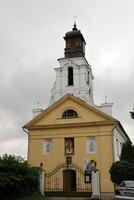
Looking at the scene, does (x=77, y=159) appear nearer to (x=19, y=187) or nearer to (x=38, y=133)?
(x=38, y=133)

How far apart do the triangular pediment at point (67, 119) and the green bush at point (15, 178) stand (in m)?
10.3

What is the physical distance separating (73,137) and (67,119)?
172cm

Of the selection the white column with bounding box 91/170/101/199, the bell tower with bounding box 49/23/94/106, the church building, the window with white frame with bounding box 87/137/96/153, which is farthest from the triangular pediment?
the white column with bounding box 91/170/101/199

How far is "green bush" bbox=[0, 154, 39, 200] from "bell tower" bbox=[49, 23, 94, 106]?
13.9 metres

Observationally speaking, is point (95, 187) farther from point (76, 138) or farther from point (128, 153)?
point (76, 138)

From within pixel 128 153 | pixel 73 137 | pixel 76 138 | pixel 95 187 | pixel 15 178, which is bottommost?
pixel 95 187

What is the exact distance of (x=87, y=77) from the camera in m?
34.8

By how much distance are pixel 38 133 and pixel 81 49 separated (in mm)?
10077

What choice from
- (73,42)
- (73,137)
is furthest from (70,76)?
(73,137)

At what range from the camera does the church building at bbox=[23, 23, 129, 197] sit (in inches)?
1121

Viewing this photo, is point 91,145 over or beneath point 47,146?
beneath

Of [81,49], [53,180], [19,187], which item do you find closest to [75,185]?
[53,180]

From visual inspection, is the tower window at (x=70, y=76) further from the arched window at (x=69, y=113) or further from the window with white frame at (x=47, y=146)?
the window with white frame at (x=47, y=146)

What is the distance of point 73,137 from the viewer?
29953 mm
